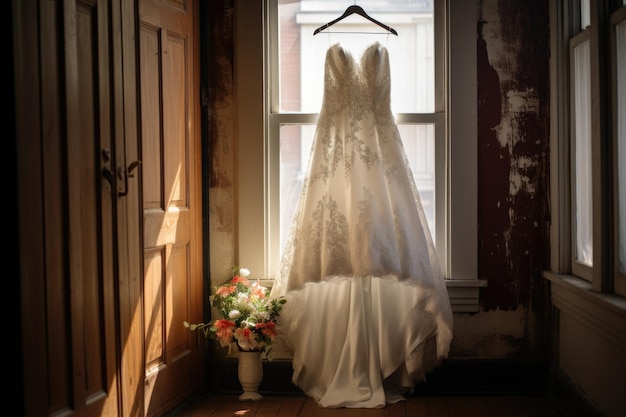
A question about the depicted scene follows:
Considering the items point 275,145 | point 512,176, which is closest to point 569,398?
point 512,176

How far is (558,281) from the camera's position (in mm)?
3348

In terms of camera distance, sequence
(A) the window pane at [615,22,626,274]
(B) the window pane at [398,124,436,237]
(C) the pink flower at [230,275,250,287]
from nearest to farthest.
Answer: (A) the window pane at [615,22,626,274], (C) the pink flower at [230,275,250,287], (B) the window pane at [398,124,436,237]

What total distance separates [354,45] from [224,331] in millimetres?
1568

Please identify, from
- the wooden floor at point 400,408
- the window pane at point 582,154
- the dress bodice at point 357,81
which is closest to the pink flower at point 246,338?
the wooden floor at point 400,408

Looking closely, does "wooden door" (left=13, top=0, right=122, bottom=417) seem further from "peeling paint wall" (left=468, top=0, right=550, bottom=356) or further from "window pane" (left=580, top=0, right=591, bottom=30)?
"window pane" (left=580, top=0, right=591, bottom=30)

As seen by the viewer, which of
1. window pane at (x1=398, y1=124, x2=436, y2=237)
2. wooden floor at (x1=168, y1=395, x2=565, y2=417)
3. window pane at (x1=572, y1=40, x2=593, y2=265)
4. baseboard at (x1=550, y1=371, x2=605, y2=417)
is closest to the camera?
baseboard at (x1=550, y1=371, x2=605, y2=417)

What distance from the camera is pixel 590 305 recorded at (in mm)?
2926

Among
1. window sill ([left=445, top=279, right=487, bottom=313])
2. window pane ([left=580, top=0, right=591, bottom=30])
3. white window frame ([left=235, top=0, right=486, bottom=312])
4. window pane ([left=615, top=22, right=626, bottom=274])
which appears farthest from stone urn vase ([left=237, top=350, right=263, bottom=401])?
window pane ([left=580, top=0, right=591, bottom=30])

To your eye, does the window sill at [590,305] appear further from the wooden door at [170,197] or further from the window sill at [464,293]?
the wooden door at [170,197]

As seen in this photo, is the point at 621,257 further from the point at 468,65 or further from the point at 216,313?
the point at 216,313

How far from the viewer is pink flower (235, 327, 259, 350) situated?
3367 mm

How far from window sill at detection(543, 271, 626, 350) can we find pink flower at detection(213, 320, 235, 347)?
1.53m

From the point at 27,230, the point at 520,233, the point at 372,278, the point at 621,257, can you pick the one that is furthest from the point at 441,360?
the point at 27,230

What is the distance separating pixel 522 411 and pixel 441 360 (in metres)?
0.42
